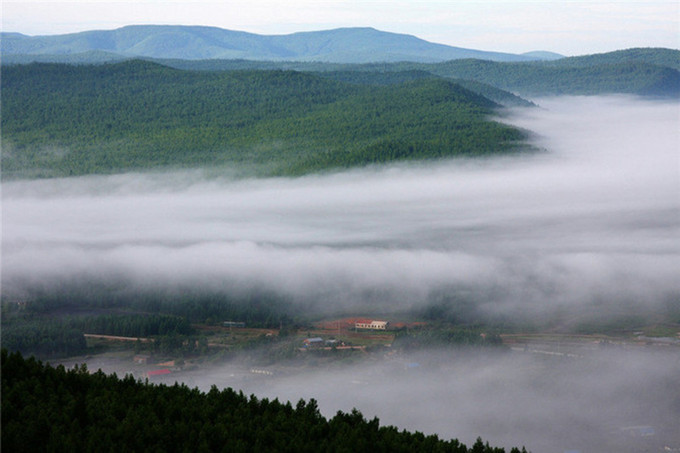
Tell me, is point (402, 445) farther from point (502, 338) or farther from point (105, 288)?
point (105, 288)

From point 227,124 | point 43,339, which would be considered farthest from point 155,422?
point 227,124

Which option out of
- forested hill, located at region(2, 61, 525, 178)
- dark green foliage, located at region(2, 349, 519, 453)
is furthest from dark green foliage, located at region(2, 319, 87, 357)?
forested hill, located at region(2, 61, 525, 178)

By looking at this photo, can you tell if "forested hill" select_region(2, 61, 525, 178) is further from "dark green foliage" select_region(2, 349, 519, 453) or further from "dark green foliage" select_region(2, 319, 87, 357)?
"dark green foliage" select_region(2, 349, 519, 453)

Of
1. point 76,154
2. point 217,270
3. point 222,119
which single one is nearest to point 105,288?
point 217,270

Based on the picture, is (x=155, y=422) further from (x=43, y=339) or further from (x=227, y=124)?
(x=227, y=124)

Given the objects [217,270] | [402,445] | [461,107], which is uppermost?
[461,107]
